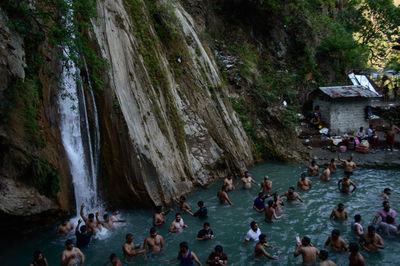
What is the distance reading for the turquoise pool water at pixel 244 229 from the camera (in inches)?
335

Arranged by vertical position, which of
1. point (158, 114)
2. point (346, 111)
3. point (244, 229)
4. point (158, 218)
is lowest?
point (244, 229)

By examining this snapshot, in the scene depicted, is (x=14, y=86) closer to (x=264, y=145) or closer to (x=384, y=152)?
(x=264, y=145)

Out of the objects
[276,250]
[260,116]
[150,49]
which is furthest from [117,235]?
[260,116]

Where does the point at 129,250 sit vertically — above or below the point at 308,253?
above

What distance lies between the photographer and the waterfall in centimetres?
1092

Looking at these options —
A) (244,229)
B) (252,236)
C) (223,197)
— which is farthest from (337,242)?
(223,197)

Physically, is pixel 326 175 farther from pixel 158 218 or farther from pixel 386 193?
pixel 158 218

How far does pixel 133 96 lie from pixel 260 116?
985cm

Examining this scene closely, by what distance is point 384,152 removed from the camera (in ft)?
58.1

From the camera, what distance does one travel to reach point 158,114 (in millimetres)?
12734

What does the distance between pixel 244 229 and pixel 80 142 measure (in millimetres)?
6880

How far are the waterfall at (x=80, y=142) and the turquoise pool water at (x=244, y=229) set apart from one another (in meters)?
1.55

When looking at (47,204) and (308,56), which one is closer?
(47,204)

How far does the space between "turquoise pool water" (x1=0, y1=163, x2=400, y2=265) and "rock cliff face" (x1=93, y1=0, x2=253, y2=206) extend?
3.68 ft
